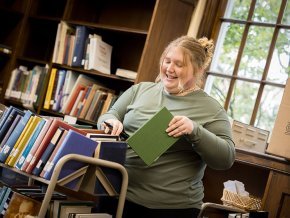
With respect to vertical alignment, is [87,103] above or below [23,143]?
above

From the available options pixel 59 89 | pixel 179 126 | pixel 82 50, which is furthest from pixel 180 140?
pixel 59 89

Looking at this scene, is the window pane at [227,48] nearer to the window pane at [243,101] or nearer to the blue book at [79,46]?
the window pane at [243,101]

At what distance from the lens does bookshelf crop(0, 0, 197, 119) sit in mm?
3424

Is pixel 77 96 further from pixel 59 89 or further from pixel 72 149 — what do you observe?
pixel 72 149

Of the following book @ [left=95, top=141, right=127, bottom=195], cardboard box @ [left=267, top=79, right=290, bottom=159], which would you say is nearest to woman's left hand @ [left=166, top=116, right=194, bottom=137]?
book @ [left=95, top=141, right=127, bottom=195]

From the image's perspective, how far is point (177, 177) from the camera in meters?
2.22

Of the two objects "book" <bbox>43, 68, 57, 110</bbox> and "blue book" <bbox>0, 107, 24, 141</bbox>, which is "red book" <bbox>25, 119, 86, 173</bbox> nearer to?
"blue book" <bbox>0, 107, 24, 141</bbox>

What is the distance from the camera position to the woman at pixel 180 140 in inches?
84.4

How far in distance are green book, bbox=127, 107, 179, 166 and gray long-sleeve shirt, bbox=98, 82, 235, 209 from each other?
108 mm

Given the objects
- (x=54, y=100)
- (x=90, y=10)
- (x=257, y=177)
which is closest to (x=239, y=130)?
(x=257, y=177)

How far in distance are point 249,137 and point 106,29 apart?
4.60ft

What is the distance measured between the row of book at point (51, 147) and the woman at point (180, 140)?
0.52 feet

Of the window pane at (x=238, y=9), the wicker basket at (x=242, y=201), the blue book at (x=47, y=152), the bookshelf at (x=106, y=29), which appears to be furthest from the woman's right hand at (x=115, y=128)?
the window pane at (x=238, y=9)

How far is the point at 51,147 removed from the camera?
6.79ft
